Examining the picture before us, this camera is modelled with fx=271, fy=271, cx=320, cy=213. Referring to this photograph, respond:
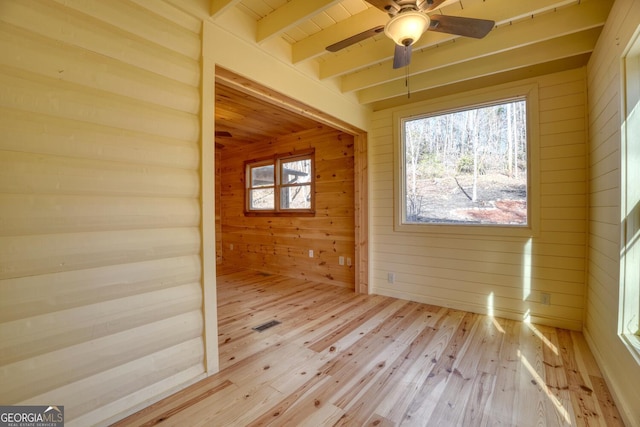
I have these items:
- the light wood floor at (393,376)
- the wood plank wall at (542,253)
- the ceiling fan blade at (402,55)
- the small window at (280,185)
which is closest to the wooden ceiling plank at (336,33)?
the ceiling fan blade at (402,55)

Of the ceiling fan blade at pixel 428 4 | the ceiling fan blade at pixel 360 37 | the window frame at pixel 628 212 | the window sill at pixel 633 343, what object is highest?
the ceiling fan blade at pixel 428 4

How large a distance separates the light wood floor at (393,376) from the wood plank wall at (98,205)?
0.36 meters

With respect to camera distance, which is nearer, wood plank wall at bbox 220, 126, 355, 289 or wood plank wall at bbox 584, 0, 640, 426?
wood plank wall at bbox 584, 0, 640, 426

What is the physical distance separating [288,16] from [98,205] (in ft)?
5.68

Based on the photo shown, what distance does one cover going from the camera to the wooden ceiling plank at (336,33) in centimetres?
199

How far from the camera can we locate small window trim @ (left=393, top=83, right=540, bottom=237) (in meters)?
2.68

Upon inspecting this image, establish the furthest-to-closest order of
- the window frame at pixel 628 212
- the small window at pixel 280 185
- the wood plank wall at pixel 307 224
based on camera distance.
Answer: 1. the small window at pixel 280 185
2. the wood plank wall at pixel 307 224
3. the window frame at pixel 628 212

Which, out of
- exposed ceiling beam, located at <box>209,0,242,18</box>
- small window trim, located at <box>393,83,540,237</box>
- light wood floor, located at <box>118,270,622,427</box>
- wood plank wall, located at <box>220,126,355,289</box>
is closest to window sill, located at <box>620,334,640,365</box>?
light wood floor, located at <box>118,270,622,427</box>

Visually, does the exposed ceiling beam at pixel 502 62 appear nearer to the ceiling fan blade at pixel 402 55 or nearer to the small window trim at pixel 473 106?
the small window trim at pixel 473 106

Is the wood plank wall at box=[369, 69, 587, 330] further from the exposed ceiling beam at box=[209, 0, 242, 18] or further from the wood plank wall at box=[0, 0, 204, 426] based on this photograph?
the exposed ceiling beam at box=[209, 0, 242, 18]

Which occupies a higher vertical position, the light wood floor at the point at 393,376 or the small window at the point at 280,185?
the small window at the point at 280,185

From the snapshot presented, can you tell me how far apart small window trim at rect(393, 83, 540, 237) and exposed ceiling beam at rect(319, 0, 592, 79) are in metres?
0.85

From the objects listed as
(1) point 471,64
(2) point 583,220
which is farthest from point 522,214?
(1) point 471,64

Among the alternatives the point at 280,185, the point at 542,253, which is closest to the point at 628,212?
the point at 542,253
